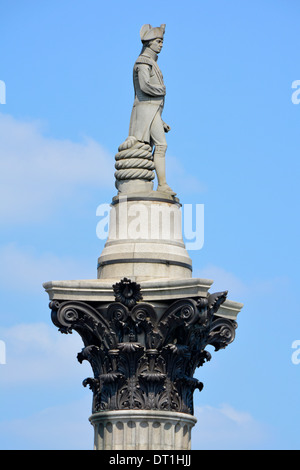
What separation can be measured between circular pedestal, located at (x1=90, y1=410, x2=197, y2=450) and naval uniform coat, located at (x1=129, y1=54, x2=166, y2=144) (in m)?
9.00

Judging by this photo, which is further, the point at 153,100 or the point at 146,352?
the point at 153,100

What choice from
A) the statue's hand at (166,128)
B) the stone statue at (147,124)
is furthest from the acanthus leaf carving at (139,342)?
the statue's hand at (166,128)

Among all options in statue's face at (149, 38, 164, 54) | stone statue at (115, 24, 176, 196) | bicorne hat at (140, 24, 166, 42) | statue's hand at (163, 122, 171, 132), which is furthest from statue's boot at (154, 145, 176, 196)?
bicorne hat at (140, 24, 166, 42)

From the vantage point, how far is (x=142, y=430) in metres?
44.3

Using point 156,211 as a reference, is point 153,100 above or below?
above

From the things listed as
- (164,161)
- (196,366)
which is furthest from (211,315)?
(164,161)

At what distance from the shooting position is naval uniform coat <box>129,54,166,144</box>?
4784 centimetres

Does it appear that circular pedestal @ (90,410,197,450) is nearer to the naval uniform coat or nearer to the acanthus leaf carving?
the acanthus leaf carving

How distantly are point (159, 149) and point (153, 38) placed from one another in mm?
3633

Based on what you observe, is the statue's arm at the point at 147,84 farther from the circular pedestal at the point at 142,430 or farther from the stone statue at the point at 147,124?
the circular pedestal at the point at 142,430
